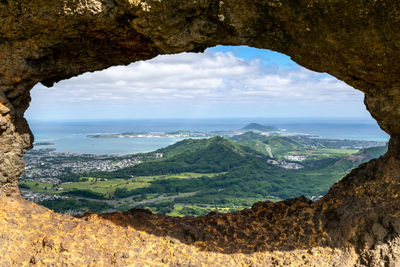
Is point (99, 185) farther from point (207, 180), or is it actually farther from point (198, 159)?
point (198, 159)

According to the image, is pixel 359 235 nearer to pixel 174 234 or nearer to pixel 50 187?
pixel 174 234

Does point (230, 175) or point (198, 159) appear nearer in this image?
point (230, 175)

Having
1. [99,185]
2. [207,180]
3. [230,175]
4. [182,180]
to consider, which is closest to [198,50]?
[99,185]

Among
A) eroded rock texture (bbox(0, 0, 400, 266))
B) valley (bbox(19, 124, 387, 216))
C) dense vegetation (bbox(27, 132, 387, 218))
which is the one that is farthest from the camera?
dense vegetation (bbox(27, 132, 387, 218))

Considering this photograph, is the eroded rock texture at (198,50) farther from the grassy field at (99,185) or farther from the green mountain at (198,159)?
the green mountain at (198,159)

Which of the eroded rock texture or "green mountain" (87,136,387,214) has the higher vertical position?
the eroded rock texture

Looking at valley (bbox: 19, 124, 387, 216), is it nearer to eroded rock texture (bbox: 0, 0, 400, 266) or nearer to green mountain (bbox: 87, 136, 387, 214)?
green mountain (bbox: 87, 136, 387, 214)

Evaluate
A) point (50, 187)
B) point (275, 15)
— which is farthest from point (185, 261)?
point (50, 187)

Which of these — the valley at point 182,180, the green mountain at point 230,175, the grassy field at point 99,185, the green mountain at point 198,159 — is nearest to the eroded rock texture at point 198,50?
the valley at point 182,180

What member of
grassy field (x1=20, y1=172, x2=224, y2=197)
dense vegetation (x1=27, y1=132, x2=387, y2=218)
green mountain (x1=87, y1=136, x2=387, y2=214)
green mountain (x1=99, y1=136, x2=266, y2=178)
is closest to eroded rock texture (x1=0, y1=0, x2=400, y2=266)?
dense vegetation (x1=27, y1=132, x2=387, y2=218)
